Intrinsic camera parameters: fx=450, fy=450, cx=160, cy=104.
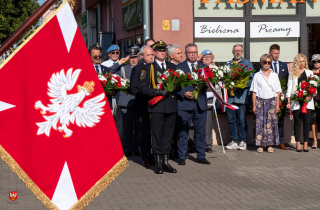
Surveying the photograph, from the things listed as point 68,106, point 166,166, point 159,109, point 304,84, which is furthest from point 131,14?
point 68,106

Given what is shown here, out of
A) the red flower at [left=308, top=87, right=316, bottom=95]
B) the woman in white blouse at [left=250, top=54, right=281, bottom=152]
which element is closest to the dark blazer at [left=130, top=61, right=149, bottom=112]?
the woman in white blouse at [left=250, top=54, right=281, bottom=152]

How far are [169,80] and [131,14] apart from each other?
334 inches

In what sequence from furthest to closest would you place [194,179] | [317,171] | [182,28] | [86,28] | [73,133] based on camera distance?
[86,28], [182,28], [317,171], [194,179], [73,133]

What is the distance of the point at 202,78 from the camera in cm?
744

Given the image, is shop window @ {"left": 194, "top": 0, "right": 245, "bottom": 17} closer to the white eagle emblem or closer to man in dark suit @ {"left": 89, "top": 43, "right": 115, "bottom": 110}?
man in dark suit @ {"left": 89, "top": 43, "right": 115, "bottom": 110}

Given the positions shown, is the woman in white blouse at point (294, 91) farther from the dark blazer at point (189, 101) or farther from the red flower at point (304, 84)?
the dark blazer at point (189, 101)

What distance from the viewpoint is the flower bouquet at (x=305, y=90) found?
9180 mm

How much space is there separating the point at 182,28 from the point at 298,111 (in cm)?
384

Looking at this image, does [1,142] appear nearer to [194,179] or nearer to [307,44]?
[194,179]

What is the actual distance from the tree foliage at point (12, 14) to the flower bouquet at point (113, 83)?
24.0 meters

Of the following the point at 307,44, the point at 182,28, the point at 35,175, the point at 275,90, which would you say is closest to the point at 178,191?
the point at 35,175

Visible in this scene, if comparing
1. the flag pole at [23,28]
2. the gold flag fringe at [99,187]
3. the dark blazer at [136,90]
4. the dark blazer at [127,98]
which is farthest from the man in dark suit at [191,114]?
the flag pole at [23,28]

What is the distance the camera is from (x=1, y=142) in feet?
10.3

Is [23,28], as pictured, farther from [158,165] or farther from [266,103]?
[266,103]
